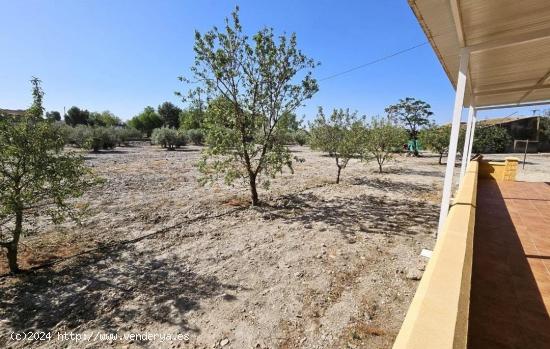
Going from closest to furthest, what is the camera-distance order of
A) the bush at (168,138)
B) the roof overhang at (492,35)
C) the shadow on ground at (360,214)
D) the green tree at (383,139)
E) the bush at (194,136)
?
1. the roof overhang at (492,35)
2. the shadow on ground at (360,214)
3. the green tree at (383,139)
4. the bush at (168,138)
5. the bush at (194,136)

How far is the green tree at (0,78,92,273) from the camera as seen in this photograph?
15.8 feet

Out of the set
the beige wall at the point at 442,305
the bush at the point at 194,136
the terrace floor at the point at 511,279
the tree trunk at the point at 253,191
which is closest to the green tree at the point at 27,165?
the tree trunk at the point at 253,191

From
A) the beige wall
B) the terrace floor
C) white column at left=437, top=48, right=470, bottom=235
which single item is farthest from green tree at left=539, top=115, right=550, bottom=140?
the beige wall

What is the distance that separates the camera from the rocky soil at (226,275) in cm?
356

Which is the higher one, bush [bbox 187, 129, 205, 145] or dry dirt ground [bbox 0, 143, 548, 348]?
bush [bbox 187, 129, 205, 145]

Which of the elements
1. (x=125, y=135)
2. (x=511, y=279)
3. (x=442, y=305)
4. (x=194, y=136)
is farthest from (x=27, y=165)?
(x=125, y=135)

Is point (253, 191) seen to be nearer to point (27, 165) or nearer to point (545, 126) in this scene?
point (27, 165)

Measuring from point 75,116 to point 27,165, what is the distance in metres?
64.3

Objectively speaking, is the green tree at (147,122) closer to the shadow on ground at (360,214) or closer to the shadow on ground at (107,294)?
the shadow on ground at (360,214)

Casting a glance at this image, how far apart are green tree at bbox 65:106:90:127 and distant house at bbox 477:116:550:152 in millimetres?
71716

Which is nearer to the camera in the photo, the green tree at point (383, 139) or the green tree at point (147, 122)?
the green tree at point (383, 139)

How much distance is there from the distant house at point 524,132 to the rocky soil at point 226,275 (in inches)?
1341

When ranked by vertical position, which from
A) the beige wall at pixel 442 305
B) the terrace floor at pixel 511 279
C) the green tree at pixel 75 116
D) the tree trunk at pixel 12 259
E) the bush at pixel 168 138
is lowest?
the tree trunk at pixel 12 259

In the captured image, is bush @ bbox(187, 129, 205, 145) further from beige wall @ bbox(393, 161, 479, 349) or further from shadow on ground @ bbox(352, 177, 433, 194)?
beige wall @ bbox(393, 161, 479, 349)
